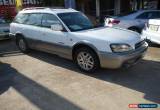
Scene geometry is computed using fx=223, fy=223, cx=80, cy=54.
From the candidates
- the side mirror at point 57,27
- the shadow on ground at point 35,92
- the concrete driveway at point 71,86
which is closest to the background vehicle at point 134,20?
the concrete driveway at point 71,86

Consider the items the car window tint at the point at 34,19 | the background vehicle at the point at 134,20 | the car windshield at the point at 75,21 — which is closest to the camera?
the car windshield at the point at 75,21

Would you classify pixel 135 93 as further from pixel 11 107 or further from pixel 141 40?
pixel 11 107

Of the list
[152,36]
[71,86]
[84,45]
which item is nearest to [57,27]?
[84,45]

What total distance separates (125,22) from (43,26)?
412 cm

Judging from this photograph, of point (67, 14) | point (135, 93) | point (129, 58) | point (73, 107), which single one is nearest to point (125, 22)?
point (67, 14)

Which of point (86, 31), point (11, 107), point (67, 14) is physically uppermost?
point (67, 14)

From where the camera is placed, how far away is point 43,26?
6820mm

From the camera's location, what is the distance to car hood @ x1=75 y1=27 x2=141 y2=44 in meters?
5.29

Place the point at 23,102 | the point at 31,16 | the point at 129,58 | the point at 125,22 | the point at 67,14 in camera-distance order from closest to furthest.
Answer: the point at 23,102
the point at 129,58
the point at 67,14
the point at 31,16
the point at 125,22

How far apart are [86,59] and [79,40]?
518mm

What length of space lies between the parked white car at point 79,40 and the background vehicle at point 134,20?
3.14 m

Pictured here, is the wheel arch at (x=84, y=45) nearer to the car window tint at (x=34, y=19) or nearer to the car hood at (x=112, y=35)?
the car hood at (x=112, y=35)

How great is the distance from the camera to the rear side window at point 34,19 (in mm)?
7054

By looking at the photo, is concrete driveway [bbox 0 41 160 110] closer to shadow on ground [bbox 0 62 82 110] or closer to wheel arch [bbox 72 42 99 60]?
shadow on ground [bbox 0 62 82 110]
